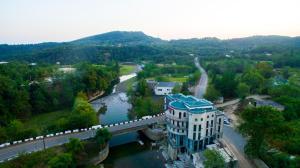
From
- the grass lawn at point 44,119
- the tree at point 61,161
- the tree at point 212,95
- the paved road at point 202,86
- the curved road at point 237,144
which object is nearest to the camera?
the tree at point 61,161

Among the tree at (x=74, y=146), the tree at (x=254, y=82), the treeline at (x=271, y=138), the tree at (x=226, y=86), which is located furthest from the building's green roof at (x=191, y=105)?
the tree at (x=254, y=82)

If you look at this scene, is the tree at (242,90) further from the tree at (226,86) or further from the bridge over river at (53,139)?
the bridge over river at (53,139)

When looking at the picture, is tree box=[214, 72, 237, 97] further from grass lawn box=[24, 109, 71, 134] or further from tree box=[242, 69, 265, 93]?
grass lawn box=[24, 109, 71, 134]

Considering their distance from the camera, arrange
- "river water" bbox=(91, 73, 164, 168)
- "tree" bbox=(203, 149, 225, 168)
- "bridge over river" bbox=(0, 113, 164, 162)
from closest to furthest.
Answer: "tree" bbox=(203, 149, 225, 168), "bridge over river" bbox=(0, 113, 164, 162), "river water" bbox=(91, 73, 164, 168)

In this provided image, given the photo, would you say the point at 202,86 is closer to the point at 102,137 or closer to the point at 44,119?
the point at 44,119

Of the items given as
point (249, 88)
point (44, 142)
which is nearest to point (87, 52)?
point (249, 88)

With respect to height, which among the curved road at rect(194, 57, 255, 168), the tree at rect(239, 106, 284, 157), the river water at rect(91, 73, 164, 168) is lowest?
the river water at rect(91, 73, 164, 168)

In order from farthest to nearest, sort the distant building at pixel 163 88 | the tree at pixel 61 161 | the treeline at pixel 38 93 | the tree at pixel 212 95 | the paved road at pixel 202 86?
the distant building at pixel 163 88 → the paved road at pixel 202 86 → the tree at pixel 212 95 → the treeline at pixel 38 93 → the tree at pixel 61 161

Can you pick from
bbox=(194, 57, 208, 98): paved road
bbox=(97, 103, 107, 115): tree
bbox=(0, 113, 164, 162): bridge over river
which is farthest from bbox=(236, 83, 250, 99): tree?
bbox=(97, 103, 107, 115): tree
